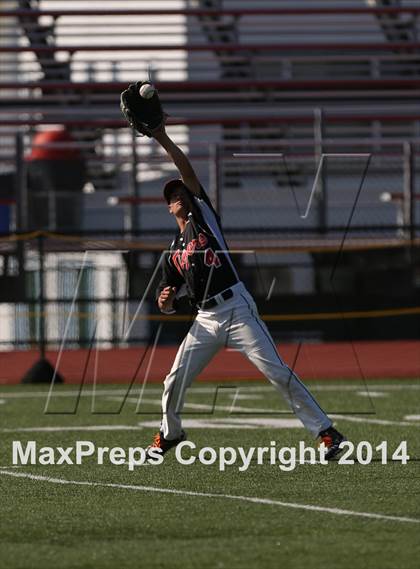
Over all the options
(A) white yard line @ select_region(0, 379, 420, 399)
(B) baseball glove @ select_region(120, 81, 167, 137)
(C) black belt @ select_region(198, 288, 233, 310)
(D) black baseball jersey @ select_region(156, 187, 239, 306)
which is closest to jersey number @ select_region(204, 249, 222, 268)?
(D) black baseball jersey @ select_region(156, 187, 239, 306)

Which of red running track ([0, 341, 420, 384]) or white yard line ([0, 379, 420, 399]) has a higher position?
white yard line ([0, 379, 420, 399])

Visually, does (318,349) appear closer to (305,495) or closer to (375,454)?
(375,454)

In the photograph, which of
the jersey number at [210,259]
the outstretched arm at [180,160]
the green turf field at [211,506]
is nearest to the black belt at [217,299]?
the jersey number at [210,259]

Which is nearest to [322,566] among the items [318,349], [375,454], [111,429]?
[375,454]

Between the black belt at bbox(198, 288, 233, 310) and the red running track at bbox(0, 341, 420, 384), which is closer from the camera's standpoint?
the black belt at bbox(198, 288, 233, 310)

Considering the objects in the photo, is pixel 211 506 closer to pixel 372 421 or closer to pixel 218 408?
pixel 372 421

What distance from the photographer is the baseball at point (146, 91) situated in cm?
817

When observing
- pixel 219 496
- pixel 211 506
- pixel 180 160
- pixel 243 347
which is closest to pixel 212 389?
pixel 243 347

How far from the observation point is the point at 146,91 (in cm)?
818

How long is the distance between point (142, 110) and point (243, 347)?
1483 millimetres

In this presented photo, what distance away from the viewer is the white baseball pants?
8336 mm

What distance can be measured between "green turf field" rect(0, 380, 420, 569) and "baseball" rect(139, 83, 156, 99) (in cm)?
215

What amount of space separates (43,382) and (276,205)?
25.2ft

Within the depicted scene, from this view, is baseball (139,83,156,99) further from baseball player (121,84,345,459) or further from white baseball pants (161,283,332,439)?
white baseball pants (161,283,332,439)
